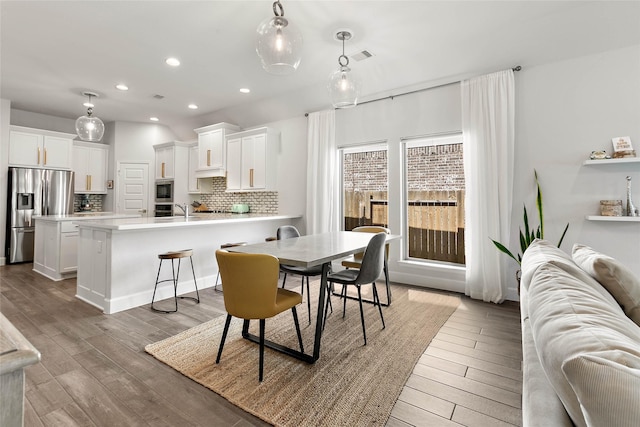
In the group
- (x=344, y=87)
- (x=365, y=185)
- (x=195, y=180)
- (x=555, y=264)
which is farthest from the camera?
(x=195, y=180)

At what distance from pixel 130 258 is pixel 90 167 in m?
4.91

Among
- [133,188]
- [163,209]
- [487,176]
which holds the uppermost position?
[133,188]

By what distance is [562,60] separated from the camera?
3375 mm

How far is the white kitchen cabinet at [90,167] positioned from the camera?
6719mm

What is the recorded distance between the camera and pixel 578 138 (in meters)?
3.32

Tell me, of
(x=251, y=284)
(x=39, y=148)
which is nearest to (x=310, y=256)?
(x=251, y=284)

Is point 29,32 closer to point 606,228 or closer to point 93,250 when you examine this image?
point 93,250

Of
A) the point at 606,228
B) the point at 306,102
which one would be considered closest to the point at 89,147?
the point at 306,102

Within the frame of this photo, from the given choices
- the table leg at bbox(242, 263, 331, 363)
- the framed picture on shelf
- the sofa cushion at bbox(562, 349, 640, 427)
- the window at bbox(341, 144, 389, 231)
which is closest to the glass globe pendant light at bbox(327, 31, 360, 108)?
the table leg at bbox(242, 263, 331, 363)

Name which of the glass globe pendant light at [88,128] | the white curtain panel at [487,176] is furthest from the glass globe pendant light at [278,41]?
the glass globe pendant light at [88,128]

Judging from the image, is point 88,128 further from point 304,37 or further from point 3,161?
point 304,37

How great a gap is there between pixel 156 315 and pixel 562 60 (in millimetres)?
5204

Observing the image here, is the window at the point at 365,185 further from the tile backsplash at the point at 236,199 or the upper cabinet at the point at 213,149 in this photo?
the upper cabinet at the point at 213,149

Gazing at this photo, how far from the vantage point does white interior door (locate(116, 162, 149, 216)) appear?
7004 millimetres
